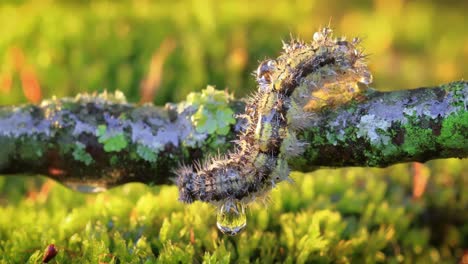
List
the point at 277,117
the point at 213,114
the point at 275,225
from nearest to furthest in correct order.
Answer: the point at 277,117
the point at 213,114
the point at 275,225

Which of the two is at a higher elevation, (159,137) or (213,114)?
(213,114)

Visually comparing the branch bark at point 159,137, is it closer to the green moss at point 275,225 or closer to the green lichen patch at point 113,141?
the green lichen patch at point 113,141

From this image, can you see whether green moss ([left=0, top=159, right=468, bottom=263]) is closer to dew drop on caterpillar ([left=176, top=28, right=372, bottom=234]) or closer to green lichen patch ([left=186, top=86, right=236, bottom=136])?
dew drop on caterpillar ([left=176, top=28, right=372, bottom=234])

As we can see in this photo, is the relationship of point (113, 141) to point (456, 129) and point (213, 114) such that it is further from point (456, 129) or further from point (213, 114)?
point (456, 129)

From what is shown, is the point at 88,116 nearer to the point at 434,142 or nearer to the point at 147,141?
the point at 147,141

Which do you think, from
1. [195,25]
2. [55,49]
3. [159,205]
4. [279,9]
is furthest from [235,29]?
[159,205]

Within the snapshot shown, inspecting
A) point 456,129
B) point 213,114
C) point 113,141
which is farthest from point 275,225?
point 456,129

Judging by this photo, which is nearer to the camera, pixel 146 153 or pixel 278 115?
pixel 278 115
